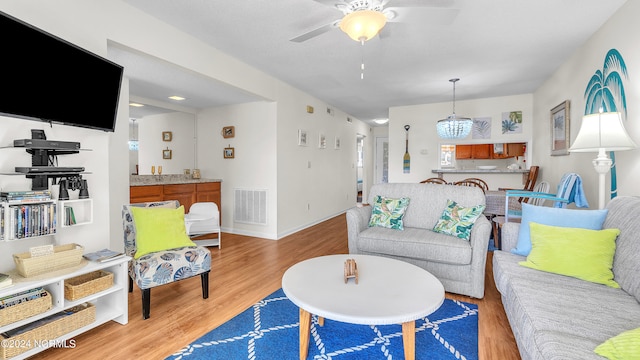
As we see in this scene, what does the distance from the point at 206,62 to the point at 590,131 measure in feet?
11.3

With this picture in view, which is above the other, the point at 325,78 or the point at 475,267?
the point at 325,78

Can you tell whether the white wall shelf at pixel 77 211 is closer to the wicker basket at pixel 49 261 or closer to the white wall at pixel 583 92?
the wicker basket at pixel 49 261

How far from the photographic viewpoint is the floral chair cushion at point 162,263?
2066 millimetres

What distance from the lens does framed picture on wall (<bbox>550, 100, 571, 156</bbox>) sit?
352cm

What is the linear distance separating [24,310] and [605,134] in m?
3.77

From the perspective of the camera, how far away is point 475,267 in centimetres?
237

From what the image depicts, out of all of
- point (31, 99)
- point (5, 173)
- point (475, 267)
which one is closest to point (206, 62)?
point (31, 99)

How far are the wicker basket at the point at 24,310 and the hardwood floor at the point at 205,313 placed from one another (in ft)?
0.96

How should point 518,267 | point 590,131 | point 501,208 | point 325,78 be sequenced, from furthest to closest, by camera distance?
1. point 325,78
2. point 501,208
3. point 590,131
4. point 518,267

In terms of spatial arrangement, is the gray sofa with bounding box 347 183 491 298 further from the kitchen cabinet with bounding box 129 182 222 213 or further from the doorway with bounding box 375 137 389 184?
the doorway with bounding box 375 137 389 184

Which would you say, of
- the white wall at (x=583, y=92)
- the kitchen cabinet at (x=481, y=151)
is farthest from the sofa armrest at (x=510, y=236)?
the kitchen cabinet at (x=481, y=151)

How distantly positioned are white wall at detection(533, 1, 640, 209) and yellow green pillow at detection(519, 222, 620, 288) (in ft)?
3.06

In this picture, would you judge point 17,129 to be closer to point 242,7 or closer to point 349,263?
point 242,7

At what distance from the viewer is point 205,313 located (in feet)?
7.17
